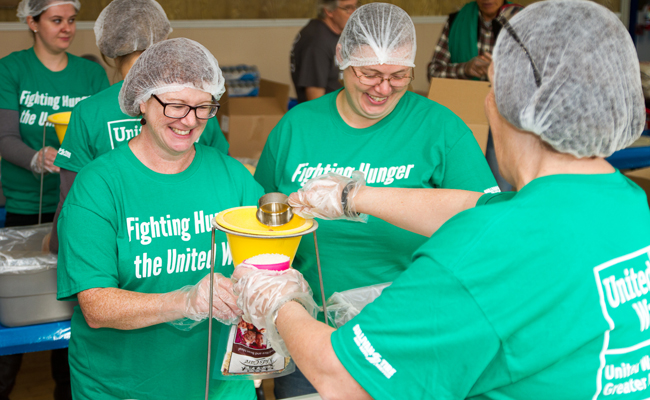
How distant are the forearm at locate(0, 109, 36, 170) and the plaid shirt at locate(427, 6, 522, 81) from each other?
2.37 metres

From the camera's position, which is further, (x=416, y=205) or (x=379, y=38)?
(x=379, y=38)

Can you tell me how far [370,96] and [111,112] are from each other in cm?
94

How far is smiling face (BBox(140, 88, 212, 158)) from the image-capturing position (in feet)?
5.06

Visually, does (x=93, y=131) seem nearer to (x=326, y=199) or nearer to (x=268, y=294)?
(x=326, y=199)

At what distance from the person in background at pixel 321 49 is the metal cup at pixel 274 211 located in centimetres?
230

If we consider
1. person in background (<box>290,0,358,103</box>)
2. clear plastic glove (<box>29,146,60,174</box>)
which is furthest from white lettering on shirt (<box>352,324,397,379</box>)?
person in background (<box>290,0,358,103</box>)

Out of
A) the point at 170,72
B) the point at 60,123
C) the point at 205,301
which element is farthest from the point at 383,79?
the point at 60,123

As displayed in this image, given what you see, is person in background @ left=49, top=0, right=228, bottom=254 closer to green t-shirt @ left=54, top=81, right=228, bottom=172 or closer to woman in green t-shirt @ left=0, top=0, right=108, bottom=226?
green t-shirt @ left=54, top=81, right=228, bottom=172

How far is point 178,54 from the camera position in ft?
5.12

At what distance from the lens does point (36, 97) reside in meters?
2.71

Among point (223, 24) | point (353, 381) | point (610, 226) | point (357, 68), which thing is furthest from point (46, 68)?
point (223, 24)

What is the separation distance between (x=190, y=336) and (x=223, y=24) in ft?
15.4

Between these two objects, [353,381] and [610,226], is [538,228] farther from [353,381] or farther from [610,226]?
[353,381]

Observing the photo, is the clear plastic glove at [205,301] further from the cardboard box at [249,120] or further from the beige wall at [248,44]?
the beige wall at [248,44]
